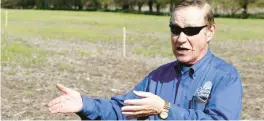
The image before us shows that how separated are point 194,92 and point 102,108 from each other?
56 cm

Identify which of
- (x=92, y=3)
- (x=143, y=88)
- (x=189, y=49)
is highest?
(x=189, y=49)

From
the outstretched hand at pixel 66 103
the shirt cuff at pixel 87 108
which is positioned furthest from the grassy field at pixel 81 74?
the outstretched hand at pixel 66 103

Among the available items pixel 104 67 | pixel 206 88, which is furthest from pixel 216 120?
pixel 104 67

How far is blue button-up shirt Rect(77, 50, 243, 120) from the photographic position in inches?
91.2

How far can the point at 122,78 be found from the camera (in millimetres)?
15219

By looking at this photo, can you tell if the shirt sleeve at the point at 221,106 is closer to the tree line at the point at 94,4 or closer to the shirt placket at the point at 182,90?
the shirt placket at the point at 182,90

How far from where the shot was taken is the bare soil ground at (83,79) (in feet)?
34.4

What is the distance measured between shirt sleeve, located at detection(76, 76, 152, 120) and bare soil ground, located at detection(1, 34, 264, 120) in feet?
22.5

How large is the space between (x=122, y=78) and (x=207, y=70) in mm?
12691

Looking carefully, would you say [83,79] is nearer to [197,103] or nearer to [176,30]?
[176,30]

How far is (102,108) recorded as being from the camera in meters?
2.78

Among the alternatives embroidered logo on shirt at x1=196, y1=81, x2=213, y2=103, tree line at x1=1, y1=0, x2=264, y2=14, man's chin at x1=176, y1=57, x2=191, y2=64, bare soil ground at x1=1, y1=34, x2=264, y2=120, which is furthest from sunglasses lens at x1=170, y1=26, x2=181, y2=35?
tree line at x1=1, y1=0, x2=264, y2=14

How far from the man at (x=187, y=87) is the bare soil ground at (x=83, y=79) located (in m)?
7.10

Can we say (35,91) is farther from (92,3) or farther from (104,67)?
(92,3)
